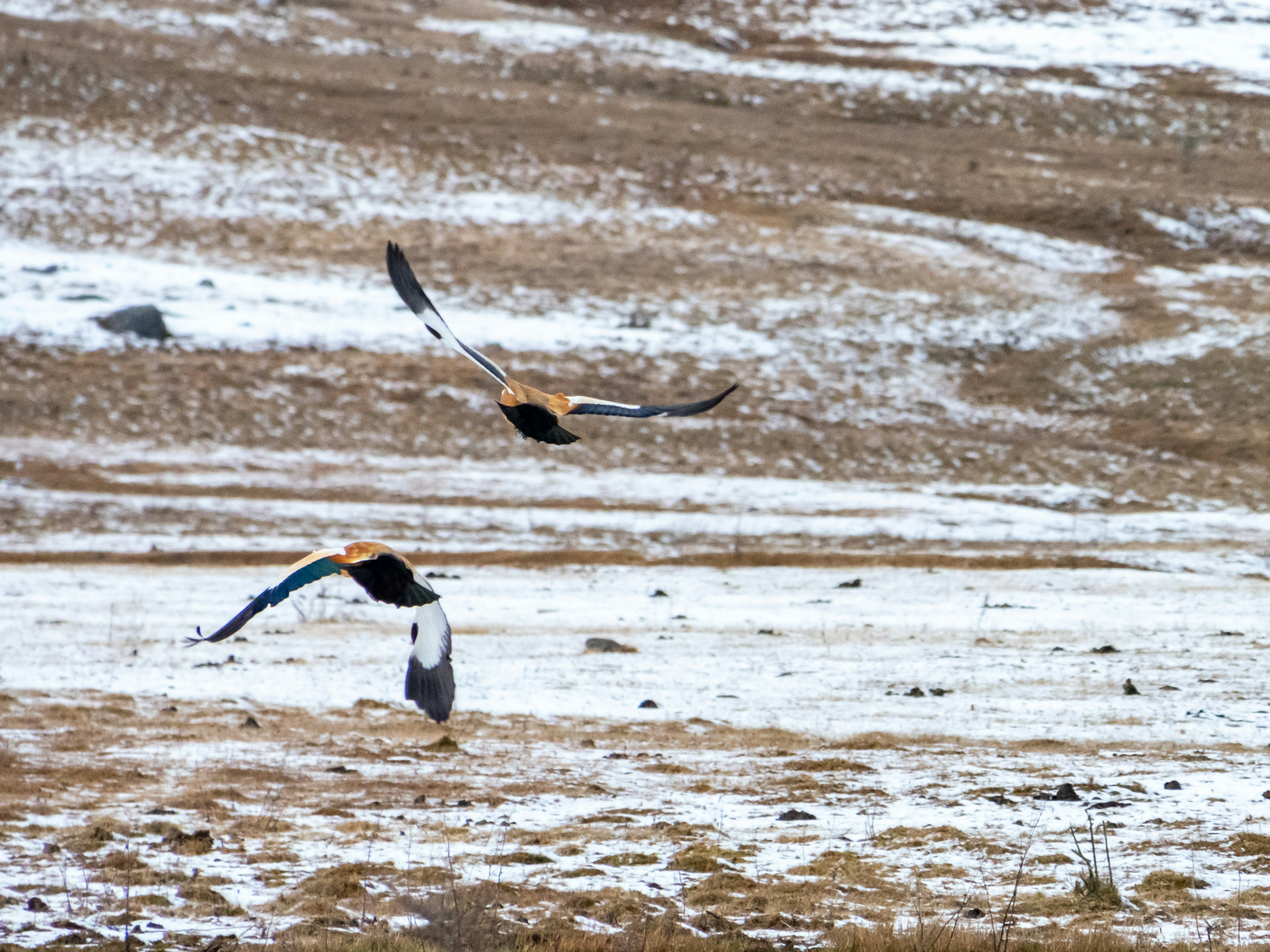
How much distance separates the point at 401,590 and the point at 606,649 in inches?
399

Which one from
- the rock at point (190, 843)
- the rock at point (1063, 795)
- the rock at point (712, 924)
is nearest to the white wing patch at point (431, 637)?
the rock at point (712, 924)

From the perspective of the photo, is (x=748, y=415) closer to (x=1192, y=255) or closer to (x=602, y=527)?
(x=602, y=527)

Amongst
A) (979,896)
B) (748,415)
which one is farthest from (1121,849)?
(748,415)

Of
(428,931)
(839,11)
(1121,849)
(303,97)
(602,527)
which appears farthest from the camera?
(839,11)

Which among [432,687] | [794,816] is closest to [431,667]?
[432,687]

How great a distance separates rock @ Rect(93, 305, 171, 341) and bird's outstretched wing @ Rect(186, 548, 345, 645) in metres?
27.7

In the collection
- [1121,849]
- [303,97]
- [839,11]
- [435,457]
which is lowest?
[435,457]

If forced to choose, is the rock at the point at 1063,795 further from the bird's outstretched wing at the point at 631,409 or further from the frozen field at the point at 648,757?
the bird's outstretched wing at the point at 631,409

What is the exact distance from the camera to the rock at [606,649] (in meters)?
14.7

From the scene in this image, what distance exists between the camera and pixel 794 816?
8711 mm

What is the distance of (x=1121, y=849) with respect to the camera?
7.84 metres

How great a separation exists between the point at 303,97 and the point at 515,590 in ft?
95.0

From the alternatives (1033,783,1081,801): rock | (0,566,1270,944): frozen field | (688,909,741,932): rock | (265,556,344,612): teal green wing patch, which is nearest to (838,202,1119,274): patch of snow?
(0,566,1270,944): frozen field

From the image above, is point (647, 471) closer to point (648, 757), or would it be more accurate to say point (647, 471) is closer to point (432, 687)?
point (648, 757)
